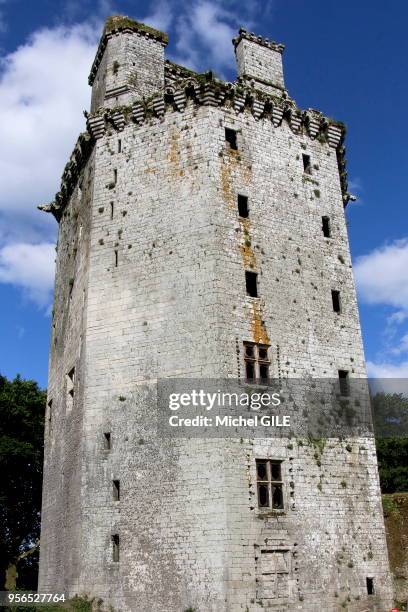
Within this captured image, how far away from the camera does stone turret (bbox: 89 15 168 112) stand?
2361 centimetres

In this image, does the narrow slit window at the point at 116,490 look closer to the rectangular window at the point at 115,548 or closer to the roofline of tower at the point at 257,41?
the rectangular window at the point at 115,548

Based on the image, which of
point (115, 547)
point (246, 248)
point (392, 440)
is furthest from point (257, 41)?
point (392, 440)

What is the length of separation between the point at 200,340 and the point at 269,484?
14.9 feet

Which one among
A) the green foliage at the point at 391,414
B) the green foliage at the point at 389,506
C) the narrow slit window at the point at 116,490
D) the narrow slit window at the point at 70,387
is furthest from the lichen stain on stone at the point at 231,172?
the green foliage at the point at 391,414

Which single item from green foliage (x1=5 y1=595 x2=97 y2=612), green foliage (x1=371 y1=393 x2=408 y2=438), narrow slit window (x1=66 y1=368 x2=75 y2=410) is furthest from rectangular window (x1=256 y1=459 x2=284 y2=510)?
green foliage (x1=371 y1=393 x2=408 y2=438)

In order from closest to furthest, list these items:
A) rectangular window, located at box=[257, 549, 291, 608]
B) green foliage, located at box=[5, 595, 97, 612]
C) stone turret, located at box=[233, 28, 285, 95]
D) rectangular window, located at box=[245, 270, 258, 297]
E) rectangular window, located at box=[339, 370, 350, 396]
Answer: rectangular window, located at box=[257, 549, 291, 608] → green foliage, located at box=[5, 595, 97, 612] → rectangular window, located at box=[245, 270, 258, 297] → rectangular window, located at box=[339, 370, 350, 396] → stone turret, located at box=[233, 28, 285, 95]

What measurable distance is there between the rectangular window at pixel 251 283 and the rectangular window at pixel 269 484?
17.1ft

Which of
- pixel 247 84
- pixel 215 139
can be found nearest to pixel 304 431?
pixel 215 139

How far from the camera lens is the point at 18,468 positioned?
35281mm

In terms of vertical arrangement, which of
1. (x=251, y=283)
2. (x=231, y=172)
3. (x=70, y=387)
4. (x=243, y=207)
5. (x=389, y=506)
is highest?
(x=231, y=172)

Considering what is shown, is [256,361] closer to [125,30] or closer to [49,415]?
[49,415]

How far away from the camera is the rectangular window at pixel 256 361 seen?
1838 cm

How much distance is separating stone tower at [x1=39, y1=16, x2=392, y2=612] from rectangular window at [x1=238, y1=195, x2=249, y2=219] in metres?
0.08

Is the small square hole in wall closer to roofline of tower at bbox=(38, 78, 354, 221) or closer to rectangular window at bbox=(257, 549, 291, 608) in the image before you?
rectangular window at bbox=(257, 549, 291, 608)
